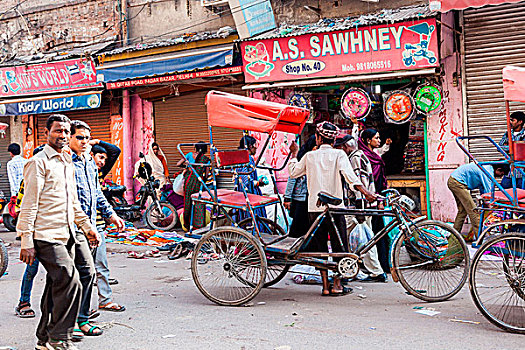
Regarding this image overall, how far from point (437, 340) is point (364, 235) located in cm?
226

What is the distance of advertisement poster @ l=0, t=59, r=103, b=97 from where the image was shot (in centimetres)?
1311

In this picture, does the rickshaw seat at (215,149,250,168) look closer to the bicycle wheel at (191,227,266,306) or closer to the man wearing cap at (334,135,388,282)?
the man wearing cap at (334,135,388,282)

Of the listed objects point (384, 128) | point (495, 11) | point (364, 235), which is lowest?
point (364, 235)

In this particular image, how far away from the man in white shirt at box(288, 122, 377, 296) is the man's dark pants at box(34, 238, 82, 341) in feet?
8.75

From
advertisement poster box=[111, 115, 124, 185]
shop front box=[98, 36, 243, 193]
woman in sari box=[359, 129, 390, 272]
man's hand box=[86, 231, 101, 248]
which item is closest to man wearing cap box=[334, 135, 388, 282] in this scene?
woman in sari box=[359, 129, 390, 272]

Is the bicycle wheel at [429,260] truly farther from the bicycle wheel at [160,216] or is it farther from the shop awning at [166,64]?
the bicycle wheel at [160,216]

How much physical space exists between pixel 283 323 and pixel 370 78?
5828 mm

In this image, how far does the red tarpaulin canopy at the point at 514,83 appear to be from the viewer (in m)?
4.87

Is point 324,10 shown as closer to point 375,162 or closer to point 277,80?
point 277,80

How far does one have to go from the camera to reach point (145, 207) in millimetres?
12172

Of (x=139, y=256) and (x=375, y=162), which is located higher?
(x=375, y=162)

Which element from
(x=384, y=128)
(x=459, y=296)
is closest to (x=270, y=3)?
(x=384, y=128)

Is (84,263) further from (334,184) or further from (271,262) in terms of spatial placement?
(334,184)

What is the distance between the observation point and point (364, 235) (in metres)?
6.51
